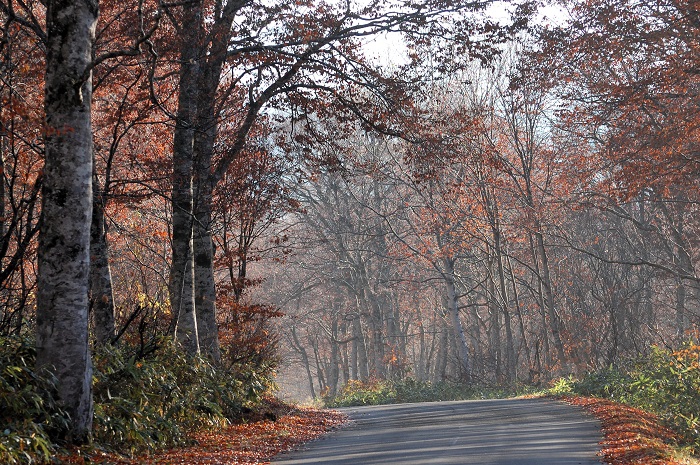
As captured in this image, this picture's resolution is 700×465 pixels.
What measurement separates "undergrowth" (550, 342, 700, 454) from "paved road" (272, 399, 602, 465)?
142 centimetres

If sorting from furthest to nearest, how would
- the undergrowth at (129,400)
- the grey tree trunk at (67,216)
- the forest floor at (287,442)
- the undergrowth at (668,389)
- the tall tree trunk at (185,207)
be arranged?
1. the tall tree trunk at (185,207)
2. the undergrowth at (668,389)
3. the forest floor at (287,442)
4. the grey tree trunk at (67,216)
5. the undergrowth at (129,400)

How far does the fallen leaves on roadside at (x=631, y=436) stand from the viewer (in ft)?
29.7

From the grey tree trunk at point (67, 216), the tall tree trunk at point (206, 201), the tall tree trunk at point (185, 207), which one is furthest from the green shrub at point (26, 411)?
the tall tree trunk at point (206, 201)

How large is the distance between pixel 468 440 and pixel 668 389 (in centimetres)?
580

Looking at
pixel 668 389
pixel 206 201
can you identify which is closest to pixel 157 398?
pixel 206 201

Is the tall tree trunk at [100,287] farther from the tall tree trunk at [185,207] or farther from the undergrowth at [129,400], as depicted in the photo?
the tall tree trunk at [185,207]

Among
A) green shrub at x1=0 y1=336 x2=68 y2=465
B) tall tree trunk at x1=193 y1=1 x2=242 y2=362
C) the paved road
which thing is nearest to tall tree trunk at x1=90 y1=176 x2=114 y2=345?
tall tree trunk at x1=193 y1=1 x2=242 y2=362

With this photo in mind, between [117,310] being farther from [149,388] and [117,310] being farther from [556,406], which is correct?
[556,406]

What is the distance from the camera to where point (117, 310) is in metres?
15.8

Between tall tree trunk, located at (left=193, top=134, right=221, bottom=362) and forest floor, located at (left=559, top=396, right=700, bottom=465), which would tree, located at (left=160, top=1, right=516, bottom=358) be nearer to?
tall tree trunk, located at (left=193, top=134, right=221, bottom=362)

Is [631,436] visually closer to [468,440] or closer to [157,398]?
[468,440]

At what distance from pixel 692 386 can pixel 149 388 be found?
391 inches

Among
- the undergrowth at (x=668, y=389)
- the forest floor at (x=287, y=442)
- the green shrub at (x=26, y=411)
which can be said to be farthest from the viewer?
the undergrowth at (x=668, y=389)

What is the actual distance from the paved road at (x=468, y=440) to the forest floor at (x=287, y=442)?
0.30m
